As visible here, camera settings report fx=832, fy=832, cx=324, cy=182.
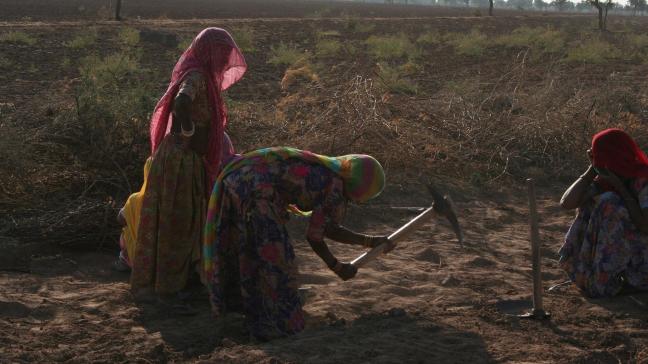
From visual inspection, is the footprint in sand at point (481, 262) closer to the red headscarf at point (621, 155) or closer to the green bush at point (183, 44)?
the red headscarf at point (621, 155)

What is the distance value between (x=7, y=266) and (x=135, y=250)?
980 millimetres

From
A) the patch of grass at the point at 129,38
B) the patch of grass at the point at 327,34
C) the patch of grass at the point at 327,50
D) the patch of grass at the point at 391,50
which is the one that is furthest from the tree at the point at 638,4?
the patch of grass at the point at 129,38

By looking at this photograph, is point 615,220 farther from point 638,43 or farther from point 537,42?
point 638,43

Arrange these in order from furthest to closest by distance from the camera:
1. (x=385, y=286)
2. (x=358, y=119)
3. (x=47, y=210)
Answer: (x=358, y=119) < (x=47, y=210) < (x=385, y=286)

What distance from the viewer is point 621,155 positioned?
16.2ft

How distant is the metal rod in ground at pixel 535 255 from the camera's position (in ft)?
14.3

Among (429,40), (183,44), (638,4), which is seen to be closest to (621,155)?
(183,44)

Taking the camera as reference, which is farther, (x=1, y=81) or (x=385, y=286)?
(x=1, y=81)

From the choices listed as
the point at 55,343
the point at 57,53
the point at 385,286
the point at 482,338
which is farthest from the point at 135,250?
the point at 57,53

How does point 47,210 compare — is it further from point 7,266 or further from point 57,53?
point 57,53

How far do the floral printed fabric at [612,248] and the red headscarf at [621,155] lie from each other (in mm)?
71

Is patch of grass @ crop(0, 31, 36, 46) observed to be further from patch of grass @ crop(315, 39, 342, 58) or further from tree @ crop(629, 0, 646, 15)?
tree @ crop(629, 0, 646, 15)

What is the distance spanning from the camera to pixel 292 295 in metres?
4.31

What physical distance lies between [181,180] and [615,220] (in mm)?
2557
